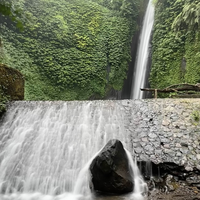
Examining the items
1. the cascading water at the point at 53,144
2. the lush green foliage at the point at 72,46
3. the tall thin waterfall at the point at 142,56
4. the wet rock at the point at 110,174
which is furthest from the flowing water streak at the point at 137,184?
the tall thin waterfall at the point at 142,56

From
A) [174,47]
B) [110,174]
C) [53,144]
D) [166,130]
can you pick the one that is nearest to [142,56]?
[174,47]

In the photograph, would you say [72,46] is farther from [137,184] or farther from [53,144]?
[137,184]

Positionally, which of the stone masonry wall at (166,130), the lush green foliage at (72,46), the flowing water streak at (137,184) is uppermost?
the lush green foliage at (72,46)

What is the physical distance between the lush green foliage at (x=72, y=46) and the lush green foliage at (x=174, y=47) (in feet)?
8.38

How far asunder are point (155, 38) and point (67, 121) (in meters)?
10.1

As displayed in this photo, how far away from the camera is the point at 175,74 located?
10.9 metres

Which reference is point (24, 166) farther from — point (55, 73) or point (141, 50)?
point (141, 50)

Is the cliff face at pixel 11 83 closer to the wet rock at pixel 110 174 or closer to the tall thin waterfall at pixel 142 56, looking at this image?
the wet rock at pixel 110 174

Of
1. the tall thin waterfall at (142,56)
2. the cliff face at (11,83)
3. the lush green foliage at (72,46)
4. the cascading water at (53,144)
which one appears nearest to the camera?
the cascading water at (53,144)

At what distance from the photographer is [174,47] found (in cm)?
1122

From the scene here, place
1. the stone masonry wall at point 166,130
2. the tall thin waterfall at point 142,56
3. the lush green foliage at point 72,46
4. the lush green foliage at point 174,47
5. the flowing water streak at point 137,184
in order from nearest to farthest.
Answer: the flowing water streak at point 137,184, the stone masonry wall at point 166,130, the lush green foliage at point 174,47, the lush green foliage at point 72,46, the tall thin waterfall at point 142,56

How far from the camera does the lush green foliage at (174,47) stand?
9.85 m

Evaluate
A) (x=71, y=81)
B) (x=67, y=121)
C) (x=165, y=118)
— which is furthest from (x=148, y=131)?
(x=71, y=81)

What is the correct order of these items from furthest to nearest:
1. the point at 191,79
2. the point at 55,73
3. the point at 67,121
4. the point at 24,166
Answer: the point at 55,73 < the point at 191,79 < the point at 67,121 < the point at 24,166
